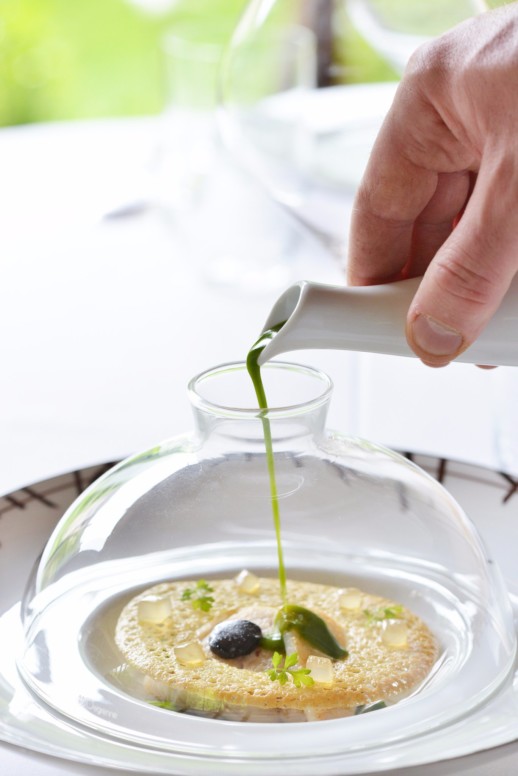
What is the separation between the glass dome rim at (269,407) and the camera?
758mm

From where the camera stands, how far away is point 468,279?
0.71 meters

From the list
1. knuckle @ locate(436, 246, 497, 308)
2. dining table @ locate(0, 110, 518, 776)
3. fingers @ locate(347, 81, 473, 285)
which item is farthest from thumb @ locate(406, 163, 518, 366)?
dining table @ locate(0, 110, 518, 776)

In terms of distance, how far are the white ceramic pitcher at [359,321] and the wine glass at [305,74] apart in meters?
0.72

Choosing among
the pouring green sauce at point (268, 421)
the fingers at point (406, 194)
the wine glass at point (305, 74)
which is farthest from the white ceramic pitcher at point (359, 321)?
the wine glass at point (305, 74)

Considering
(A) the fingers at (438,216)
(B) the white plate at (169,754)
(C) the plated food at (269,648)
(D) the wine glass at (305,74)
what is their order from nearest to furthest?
(B) the white plate at (169,754) → (C) the plated food at (269,648) → (A) the fingers at (438,216) → (D) the wine glass at (305,74)

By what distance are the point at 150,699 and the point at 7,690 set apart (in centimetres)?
9

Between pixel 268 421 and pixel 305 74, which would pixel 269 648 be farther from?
pixel 305 74

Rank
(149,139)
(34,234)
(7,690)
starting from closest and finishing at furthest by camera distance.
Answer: (7,690) < (34,234) < (149,139)

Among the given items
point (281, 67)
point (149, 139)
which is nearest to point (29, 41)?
point (149, 139)

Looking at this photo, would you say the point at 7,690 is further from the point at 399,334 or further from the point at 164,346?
the point at 164,346

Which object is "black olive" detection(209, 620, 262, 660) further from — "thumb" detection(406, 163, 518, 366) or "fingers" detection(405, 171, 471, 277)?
"fingers" detection(405, 171, 471, 277)

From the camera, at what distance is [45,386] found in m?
1.31

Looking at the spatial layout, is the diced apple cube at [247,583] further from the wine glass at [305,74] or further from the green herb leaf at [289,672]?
the wine glass at [305,74]

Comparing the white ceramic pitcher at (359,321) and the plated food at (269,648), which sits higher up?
the white ceramic pitcher at (359,321)
